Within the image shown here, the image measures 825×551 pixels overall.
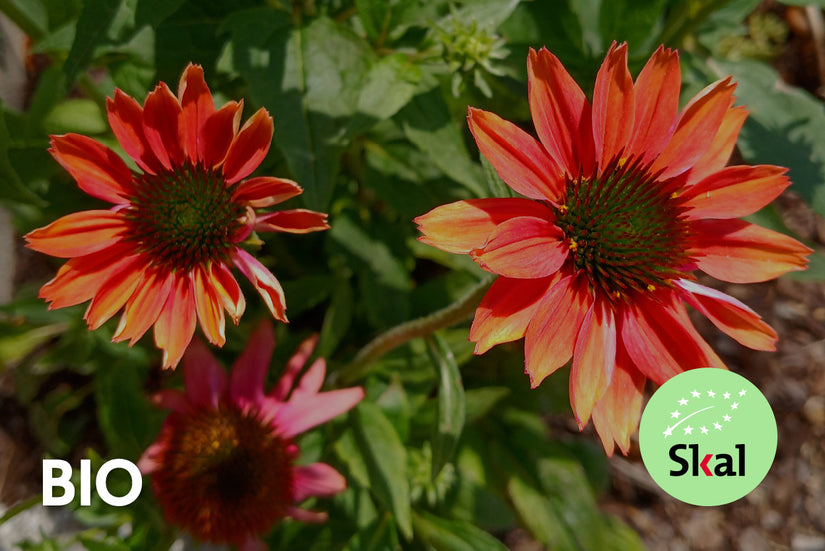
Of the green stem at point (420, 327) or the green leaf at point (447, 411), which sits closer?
the green stem at point (420, 327)

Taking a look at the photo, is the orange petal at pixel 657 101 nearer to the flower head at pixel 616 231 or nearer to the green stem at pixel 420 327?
the flower head at pixel 616 231

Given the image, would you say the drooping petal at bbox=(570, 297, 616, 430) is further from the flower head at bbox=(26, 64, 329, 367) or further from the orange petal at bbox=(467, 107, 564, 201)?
the flower head at bbox=(26, 64, 329, 367)

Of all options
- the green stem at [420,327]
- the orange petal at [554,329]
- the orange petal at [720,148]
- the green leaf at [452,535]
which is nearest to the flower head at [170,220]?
the green stem at [420,327]

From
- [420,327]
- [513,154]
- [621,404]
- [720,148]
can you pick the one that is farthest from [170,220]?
[720,148]

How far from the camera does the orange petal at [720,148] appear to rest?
1.20 m

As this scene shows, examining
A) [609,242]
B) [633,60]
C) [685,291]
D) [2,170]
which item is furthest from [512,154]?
[2,170]

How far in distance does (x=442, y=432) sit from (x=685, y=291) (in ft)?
1.92

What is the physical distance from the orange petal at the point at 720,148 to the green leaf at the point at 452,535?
999mm

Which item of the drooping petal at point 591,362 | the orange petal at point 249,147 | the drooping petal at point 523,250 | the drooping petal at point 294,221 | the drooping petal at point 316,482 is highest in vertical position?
the orange petal at point 249,147

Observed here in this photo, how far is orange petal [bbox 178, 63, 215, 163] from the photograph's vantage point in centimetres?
115

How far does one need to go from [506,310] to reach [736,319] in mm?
416

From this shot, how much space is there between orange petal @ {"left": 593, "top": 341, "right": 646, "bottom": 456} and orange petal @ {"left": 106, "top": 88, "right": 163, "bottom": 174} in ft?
3.00

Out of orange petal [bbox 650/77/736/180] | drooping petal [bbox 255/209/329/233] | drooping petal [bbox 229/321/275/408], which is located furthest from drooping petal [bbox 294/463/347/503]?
orange petal [bbox 650/77/736/180]

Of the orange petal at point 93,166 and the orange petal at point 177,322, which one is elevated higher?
the orange petal at point 93,166
